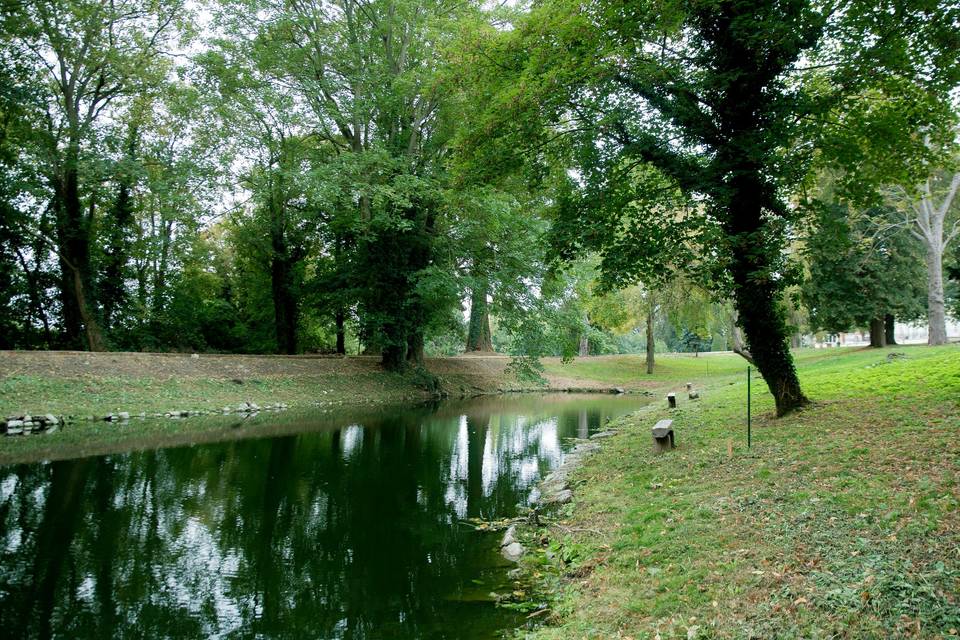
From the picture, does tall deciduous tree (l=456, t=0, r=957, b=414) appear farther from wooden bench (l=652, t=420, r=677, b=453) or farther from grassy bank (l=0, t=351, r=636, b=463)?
grassy bank (l=0, t=351, r=636, b=463)

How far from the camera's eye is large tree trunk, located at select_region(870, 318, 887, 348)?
89.2 feet

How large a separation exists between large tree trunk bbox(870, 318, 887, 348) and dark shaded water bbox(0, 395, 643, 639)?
890 inches

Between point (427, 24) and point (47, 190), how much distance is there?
50.2 ft

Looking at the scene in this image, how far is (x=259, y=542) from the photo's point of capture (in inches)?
268

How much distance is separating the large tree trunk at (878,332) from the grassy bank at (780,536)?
21269 millimetres

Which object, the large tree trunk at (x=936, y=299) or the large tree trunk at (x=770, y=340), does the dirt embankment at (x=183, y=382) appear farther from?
the large tree trunk at (x=936, y=299)

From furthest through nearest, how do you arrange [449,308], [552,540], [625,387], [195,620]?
1. [625,387]
2. [449,308]
3. [552,540]
4. [195,620]

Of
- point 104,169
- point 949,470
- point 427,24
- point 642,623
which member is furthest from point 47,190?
point 949,470

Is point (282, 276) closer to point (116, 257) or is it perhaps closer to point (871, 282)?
point (116, 257)

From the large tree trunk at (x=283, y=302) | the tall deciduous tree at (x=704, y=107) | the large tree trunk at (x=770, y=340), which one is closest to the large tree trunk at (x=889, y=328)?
the tall deciduous tree at (x=704, y=107)

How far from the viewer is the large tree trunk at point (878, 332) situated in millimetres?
27188

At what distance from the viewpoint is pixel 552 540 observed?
651 centimetres

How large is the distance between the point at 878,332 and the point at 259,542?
98.1ft

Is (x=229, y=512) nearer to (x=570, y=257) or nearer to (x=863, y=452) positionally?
(x=570, y=257)
